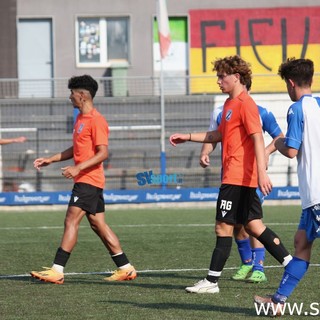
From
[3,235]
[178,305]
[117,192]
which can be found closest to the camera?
[178,305]

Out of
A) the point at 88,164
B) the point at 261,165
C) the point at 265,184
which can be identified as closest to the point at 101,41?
the point at 88,164

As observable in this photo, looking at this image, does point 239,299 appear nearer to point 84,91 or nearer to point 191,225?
point 84,91

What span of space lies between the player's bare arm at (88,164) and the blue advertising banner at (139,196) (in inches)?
508

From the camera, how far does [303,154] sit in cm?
735

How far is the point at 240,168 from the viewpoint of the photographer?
28.2 feet

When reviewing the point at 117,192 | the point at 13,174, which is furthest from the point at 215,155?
the point at 13,174

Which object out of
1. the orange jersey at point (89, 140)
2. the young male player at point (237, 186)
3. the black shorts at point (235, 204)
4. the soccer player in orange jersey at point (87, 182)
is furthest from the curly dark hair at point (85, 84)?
the black shorts at point (235, 204)

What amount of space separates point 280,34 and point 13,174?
9.14 meters

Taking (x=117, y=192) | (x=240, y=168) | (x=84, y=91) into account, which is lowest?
(x=117, y=192)

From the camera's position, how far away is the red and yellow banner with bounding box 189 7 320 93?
28.0m

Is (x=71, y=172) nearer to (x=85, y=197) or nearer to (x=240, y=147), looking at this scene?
(x=85, y=197)

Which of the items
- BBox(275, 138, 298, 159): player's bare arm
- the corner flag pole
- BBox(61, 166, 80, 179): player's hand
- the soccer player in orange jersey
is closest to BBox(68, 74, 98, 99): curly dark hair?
the soccer player in orange jersey

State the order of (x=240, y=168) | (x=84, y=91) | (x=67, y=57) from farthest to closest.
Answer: (x=67, y=57)
(x=84, y=91)
(x=240, y=168)

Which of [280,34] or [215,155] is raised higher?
[280,34]
